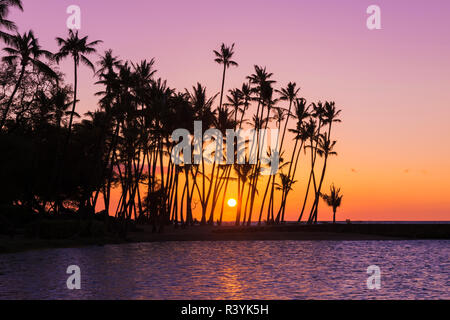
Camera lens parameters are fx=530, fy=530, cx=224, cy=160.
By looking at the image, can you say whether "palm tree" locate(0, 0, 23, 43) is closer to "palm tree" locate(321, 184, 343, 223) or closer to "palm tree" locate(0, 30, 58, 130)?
"palm tree" locate(0, 30, 58, 130)

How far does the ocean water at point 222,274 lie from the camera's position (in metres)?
18.5

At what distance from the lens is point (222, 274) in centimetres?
2420

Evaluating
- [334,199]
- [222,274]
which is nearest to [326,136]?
[334,199]

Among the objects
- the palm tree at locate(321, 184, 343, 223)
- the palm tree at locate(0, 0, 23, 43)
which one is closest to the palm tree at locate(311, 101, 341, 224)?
the palm tree at locate(321, 184, 343, 223)

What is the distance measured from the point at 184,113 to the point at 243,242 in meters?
15.9

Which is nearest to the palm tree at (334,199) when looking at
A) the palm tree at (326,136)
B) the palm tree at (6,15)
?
the palm tree at (326,136)

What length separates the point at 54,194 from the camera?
2281 inches

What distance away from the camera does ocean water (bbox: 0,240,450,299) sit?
60.8ft

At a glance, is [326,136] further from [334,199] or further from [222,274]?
[222,274]

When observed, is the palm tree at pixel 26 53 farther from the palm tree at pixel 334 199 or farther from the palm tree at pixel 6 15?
the palm tree at pixel 334 199

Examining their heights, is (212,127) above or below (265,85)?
below
